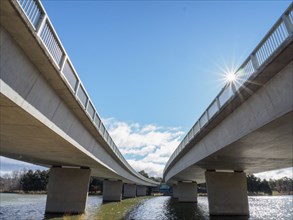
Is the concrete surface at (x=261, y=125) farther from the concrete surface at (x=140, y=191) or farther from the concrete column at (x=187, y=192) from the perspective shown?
the concrete surface at (x=140, y=191)

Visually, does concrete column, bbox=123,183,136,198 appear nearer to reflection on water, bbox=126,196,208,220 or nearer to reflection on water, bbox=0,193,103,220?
reflection on water, bbox=126,196,208,220

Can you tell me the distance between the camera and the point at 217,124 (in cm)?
1809

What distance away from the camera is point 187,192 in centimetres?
6175

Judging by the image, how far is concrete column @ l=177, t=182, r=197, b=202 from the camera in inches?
2377

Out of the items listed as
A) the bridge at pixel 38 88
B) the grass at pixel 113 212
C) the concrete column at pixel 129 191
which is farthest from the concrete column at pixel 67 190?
the concrete column at pixel 129 191

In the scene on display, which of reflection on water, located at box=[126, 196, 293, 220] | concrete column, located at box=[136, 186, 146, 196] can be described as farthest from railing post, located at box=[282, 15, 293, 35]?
concrete column, located at box=[136, 186, 146, 196]

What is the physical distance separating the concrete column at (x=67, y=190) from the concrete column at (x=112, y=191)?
34.4 metres

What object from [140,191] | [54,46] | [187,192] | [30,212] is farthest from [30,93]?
[140,191]

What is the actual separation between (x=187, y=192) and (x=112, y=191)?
1905 centimetres

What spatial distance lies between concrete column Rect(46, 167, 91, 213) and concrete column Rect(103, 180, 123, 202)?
34.4 m

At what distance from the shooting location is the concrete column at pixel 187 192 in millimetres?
60375

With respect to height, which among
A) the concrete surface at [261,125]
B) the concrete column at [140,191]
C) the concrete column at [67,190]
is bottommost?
the concrete column at [67,190]

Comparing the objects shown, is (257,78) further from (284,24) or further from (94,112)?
(94,112)

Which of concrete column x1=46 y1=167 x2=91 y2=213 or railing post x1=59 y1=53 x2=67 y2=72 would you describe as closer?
railing post x1=59 y1=53 x2=67 y2=72
